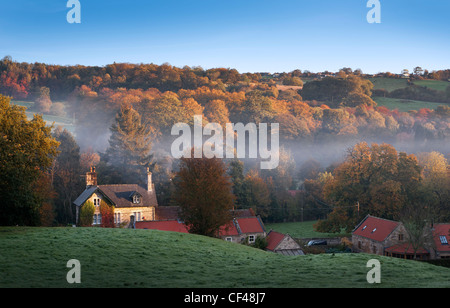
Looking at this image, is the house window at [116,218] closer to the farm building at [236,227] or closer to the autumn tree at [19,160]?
the farm building at [236,227]

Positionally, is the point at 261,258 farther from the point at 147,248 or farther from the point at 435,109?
the point at 435,109

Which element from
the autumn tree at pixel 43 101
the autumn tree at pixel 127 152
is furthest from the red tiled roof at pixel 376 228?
the autumn tree at pixel 43 101

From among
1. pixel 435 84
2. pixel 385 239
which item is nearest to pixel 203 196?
pixel 385 239

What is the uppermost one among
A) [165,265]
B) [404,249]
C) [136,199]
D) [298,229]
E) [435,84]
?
[435,84]

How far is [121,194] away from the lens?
59281 millimetres

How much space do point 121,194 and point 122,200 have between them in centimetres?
97

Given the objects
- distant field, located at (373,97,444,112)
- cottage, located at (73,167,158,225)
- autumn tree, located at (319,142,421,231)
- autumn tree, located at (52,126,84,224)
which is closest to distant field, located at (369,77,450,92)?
distant field, located at (373,97,444,112)

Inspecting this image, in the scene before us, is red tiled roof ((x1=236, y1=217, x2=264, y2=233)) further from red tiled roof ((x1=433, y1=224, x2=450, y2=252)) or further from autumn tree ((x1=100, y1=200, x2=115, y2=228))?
red tiled roof ((x1=433, y1=224, x2=450, y2=252))

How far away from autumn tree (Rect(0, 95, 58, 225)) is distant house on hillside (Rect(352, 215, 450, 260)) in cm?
3314

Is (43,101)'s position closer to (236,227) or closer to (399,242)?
(236,227)

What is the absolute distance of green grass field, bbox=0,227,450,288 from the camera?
1978cm

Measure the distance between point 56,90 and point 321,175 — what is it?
8349 cm

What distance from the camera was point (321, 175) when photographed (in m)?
93.7
